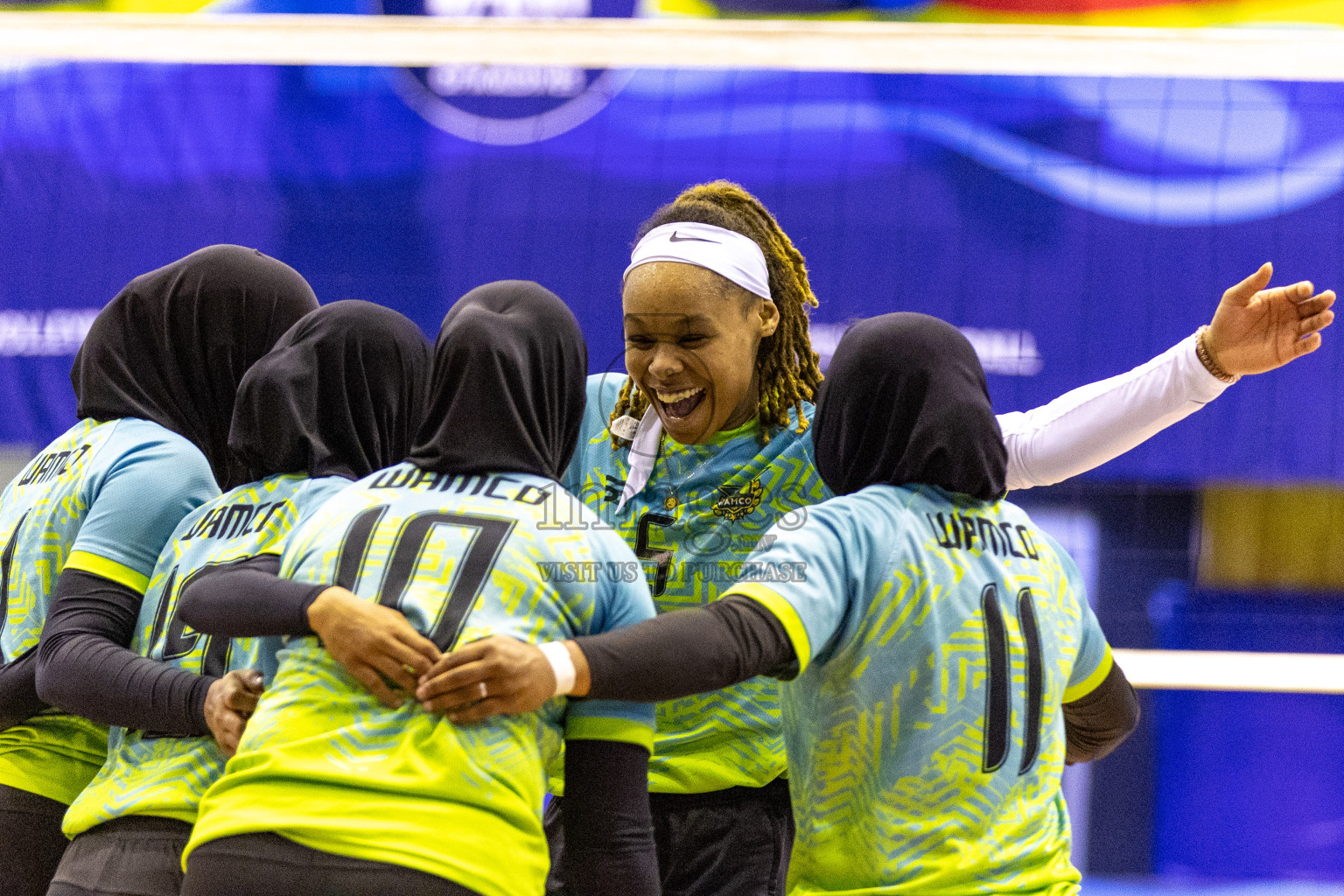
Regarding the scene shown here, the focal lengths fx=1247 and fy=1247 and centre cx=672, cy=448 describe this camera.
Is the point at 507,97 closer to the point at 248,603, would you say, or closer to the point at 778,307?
the point at 778,307

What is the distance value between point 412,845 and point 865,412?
0.95 metres

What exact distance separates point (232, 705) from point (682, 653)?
660 mm

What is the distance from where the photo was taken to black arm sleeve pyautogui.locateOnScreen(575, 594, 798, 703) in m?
1.64

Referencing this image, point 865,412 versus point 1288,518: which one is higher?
point 865,412

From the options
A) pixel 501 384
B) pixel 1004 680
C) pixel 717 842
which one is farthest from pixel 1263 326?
pixel 501 384

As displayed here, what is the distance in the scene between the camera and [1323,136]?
15.7ft

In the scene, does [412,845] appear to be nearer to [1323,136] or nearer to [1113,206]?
[1113,206]

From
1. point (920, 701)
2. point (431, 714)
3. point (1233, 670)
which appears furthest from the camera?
point (1233, 670)

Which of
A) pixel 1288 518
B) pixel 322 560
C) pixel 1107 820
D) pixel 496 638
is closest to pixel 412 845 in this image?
pixel 496 638

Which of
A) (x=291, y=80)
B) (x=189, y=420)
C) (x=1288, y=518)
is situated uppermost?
(x=291, y=80)

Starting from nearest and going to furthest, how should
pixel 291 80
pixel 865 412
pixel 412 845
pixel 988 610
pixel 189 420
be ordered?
pixel 412 845 < pixel 988 610 < pixel 865 412 < pixel 189 420 < pixel 291 80

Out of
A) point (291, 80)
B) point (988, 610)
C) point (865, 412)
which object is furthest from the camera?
point (291, 80)

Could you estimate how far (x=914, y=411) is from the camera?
1.96 metres

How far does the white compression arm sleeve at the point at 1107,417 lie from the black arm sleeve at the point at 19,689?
1.90 meters
